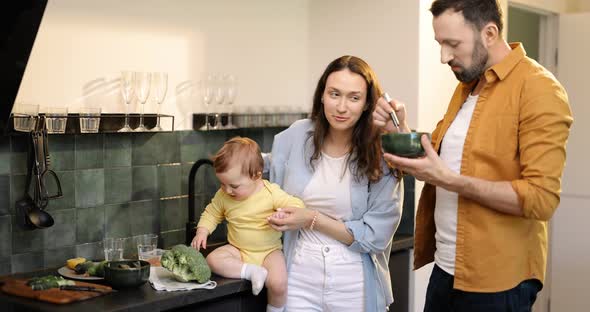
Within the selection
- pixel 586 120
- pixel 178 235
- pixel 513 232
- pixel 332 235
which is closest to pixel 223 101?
pixel 178 235

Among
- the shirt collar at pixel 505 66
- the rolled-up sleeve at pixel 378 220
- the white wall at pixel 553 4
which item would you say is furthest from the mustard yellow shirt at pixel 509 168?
the white wall at pixel 553 4

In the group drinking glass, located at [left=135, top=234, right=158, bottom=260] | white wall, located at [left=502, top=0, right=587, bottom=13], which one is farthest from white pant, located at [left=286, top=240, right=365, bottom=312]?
white wall, located at [left=502, top=0, right=587, bottom=13]

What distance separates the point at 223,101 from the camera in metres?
3.61

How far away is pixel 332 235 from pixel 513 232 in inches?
26.9

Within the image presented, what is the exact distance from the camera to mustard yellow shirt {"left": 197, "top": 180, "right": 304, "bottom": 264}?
278 centimetres

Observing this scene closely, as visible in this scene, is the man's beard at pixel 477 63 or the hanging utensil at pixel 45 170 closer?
the man's beard at pixel 477 63

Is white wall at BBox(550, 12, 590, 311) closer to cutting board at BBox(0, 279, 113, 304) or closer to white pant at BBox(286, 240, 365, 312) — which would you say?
white pant at BBox(286, 240, 365, 312)

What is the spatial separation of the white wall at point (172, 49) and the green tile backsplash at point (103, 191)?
0.16m

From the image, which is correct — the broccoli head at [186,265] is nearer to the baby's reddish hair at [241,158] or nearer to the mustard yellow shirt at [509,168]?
the baby's reddish hair at [241,158]

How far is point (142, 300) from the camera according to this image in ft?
8.23

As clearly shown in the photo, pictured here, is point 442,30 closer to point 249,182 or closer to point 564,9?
point 249,182

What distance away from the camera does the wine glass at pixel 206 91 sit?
140 inches

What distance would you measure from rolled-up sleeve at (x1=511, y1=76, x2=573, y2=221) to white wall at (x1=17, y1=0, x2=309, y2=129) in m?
1.74

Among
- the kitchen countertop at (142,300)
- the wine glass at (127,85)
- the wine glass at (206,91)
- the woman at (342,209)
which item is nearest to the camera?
the kitchen countertop at (142,300)
